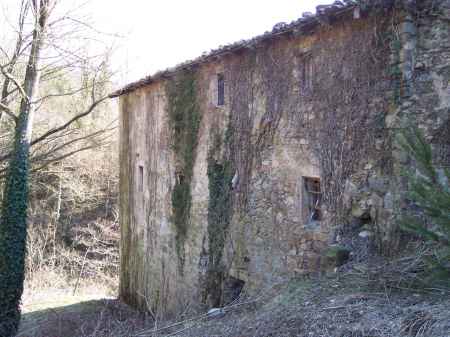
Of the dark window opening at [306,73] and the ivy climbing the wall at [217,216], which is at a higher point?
the dark window opening at [306,73]

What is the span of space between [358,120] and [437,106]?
1.08m

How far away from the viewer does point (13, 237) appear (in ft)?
36.6

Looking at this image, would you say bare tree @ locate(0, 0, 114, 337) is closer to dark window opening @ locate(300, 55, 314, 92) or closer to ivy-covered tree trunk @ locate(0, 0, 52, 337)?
ivy-covered tree trunk @ locate(0, 0, 52, 337)

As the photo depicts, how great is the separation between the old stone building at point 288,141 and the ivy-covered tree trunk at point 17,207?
8.89ft

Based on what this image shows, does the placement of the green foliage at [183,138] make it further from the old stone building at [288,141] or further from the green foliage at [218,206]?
the green foliage at [218,206]

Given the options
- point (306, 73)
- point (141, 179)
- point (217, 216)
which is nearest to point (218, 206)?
point (217, 216)

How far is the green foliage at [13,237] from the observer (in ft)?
35.7

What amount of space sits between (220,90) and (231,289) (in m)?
3.80

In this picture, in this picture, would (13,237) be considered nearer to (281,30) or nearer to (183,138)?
(183,138)

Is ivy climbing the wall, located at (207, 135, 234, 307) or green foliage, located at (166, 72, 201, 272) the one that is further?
green foliage, located at (166, 72, 201, 272)

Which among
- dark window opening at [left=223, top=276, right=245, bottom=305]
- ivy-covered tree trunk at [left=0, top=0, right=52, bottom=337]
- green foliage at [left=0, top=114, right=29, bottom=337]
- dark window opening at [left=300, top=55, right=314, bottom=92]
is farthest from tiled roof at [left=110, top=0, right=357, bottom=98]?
dark window opening at [left=223, top=276, right=245, bottom=305]

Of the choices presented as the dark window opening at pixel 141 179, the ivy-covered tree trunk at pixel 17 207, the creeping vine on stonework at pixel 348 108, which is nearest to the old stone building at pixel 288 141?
the creeping vine on stonework at pixel 348 108

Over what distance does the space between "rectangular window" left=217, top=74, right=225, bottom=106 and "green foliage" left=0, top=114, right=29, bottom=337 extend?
5.23 meters

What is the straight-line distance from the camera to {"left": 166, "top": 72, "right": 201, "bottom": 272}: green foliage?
1027cm
